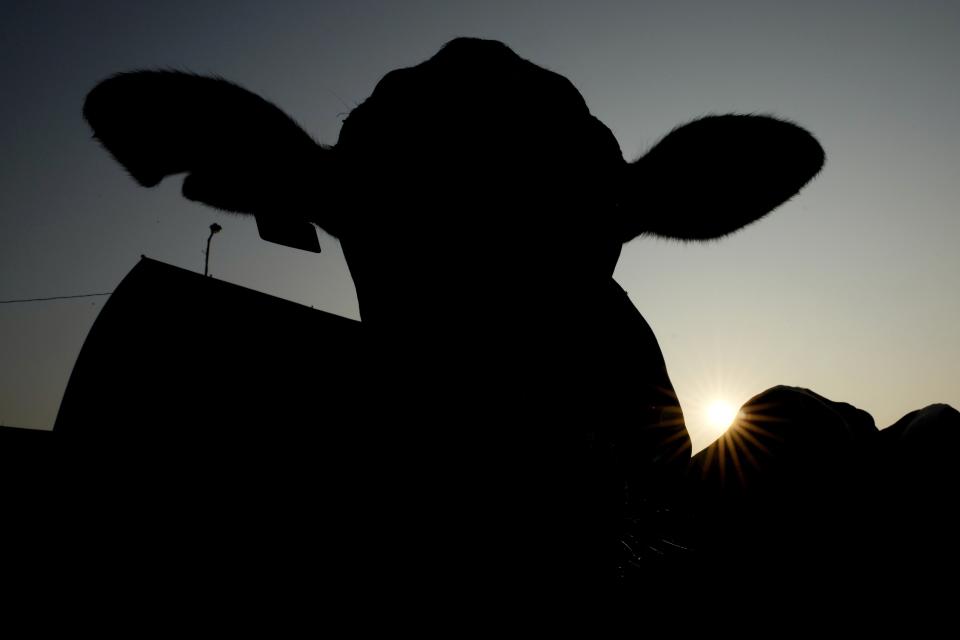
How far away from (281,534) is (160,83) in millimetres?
1384

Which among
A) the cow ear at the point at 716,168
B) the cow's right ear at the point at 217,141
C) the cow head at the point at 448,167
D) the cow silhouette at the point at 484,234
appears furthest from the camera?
the cow ear at the point at 716,168

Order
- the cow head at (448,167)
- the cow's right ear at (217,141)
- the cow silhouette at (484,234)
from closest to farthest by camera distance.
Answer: the cow silhouette at (484,234), the cow head at (448,167), the cow's right ear at (217,141)

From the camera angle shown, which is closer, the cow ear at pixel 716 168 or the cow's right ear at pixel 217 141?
the cow's right ear at pixel 217 141

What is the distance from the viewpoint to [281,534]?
4.48 feet

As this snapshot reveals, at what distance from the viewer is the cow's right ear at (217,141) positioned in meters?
1.85

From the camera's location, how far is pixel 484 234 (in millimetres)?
1628

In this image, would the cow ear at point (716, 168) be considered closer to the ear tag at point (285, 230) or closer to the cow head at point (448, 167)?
the cow head at point (448, 167)

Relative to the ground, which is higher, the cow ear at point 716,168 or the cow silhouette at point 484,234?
the cow ear at point 716,168

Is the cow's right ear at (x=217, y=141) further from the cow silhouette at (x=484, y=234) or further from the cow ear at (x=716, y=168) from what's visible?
the cow ear at (x=716, y=168)

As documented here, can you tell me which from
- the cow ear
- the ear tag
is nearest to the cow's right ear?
the ear tag

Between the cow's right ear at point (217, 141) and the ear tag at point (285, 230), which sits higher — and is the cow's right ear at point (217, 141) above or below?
above

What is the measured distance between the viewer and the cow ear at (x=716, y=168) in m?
2.22

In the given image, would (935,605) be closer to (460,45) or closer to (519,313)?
(519,313)

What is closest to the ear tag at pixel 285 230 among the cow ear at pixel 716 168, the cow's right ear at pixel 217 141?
the cow's right ear at pixel 217 141
